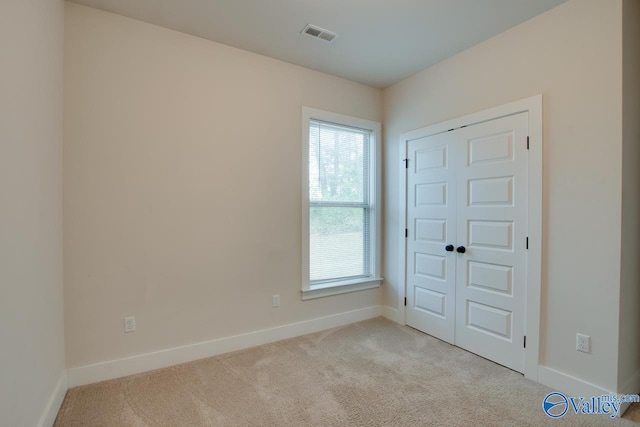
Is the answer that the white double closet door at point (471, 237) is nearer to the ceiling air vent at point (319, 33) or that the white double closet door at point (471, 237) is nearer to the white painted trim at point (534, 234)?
the white painted trim at point (534, 234)

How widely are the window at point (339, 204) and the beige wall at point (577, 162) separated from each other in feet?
5.01

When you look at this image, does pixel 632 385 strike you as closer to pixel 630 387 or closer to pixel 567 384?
pixel 630 387

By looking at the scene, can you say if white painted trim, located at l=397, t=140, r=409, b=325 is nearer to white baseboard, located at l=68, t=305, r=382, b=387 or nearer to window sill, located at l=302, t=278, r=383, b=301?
window sill, located at l=302, t=278, r=383, b=301

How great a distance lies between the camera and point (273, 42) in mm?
2699

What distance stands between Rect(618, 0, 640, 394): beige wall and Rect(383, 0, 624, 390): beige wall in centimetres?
6

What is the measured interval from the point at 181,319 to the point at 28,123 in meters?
1.74

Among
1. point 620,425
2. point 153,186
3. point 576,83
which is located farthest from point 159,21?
point 620,425

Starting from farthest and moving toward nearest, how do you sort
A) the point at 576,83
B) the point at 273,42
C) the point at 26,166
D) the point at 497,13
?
1. the point at 273,42
2. the point at 497,13
3. the point at 576,83
4. the point at 26,166

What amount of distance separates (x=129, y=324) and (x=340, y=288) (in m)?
2.05

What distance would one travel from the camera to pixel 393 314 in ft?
11.8

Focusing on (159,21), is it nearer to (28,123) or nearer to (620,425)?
(28,123)

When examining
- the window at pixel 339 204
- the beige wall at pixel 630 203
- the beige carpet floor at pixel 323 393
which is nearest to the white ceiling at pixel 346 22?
the beige wall at pixel 630 203

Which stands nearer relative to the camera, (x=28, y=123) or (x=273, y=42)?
(x=28, y=123)

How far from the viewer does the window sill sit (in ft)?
10.6
